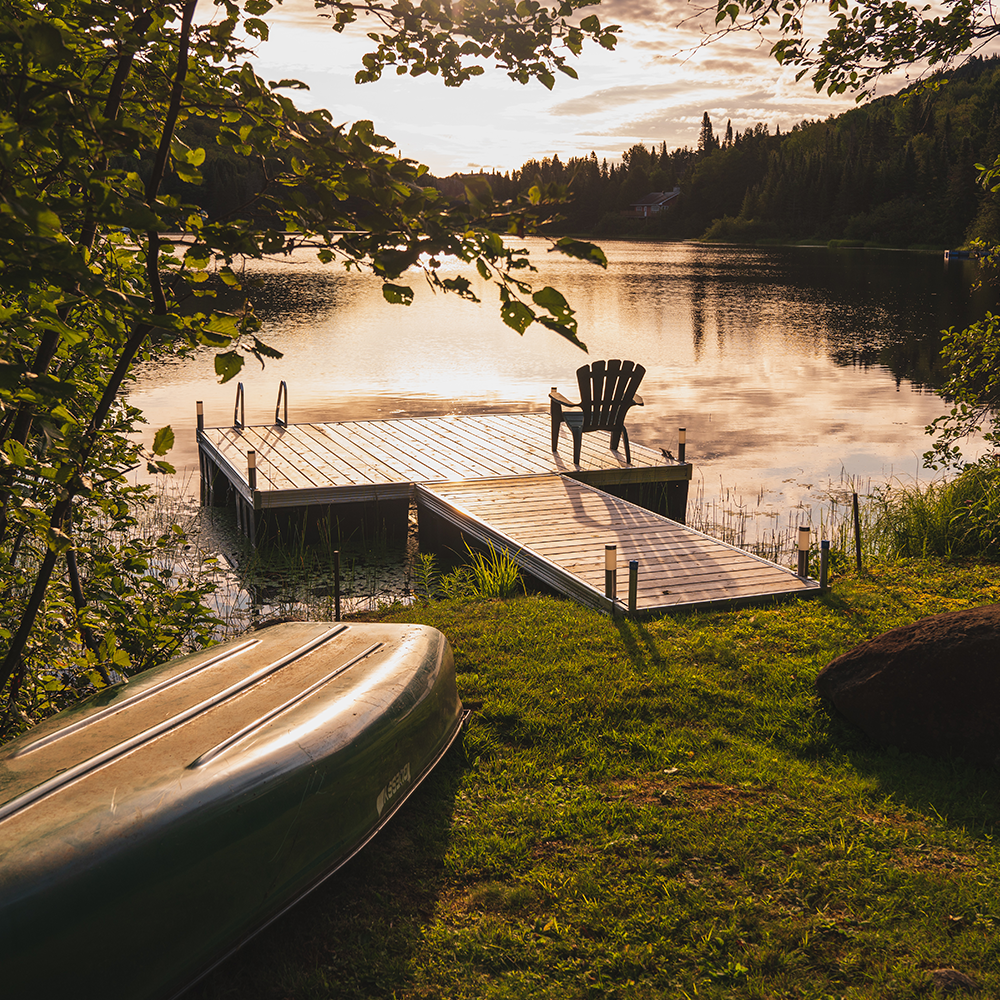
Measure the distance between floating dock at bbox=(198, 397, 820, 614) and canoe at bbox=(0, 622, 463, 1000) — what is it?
3.06 metres

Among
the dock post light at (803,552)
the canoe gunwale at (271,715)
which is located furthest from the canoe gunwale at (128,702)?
the dock post light at (803,552)

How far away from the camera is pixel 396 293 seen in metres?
2.12

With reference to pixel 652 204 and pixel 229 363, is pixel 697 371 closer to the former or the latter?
pixel 229 363

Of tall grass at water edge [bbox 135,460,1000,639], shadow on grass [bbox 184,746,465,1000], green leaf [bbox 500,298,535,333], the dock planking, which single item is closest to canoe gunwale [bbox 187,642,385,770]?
shadow on grass [bbox 184,746,465,1000]

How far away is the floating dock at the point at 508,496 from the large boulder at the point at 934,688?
6.54ft

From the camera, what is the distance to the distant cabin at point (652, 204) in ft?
374

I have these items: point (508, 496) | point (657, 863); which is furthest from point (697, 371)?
point (657, 863)

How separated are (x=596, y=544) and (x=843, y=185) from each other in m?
85.0

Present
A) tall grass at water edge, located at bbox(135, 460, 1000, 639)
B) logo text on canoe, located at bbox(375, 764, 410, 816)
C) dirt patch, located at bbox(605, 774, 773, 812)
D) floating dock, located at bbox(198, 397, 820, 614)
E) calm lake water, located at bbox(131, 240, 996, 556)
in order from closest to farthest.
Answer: logo text on canoe, located at bbox(375, 764, 410, 816) < dirt patch, located at bbox(605, 774, 773, 812) < floating dock, located at bbox(198, 397, 820, 614) < tall grass at water edge, located at bbox(135, 460, 1000, 639) < calm lake water, located at bbox(131, 240, 996, 556)

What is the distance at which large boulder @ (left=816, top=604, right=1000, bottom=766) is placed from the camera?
3.90 m

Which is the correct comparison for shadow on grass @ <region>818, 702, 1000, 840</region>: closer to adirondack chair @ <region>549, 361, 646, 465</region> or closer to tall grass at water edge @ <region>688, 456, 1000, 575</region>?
tall grass at water edge @ <region>688, 456, 1000, 575</region>

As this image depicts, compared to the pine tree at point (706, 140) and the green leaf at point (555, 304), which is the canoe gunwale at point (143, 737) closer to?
the green leaf at point (555, 304)

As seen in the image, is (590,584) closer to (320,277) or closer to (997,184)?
(997,184)

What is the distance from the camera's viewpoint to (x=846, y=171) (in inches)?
3159
